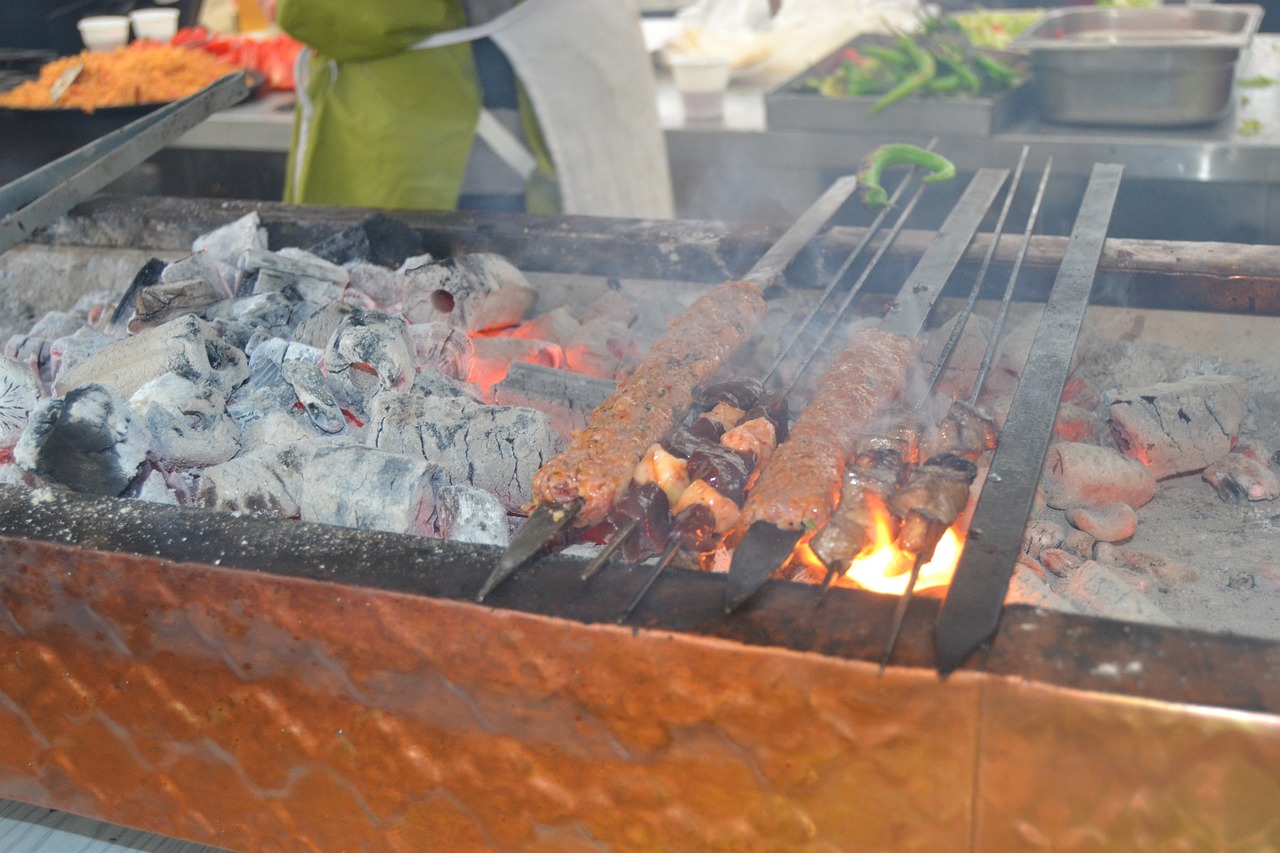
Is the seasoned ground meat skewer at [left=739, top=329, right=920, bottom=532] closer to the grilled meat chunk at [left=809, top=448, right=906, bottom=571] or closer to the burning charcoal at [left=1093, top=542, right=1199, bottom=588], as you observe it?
the grilled meat chunk at [left=809, top=448, right=906, bottom=571]

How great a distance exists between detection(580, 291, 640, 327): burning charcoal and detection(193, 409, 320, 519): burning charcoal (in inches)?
42.1

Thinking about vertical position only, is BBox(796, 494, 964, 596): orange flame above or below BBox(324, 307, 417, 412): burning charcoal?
below

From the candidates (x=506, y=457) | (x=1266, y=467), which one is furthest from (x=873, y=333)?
(x=1266, y=467)

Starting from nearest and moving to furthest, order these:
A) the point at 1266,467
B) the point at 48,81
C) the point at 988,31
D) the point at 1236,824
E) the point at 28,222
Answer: the point at 1236,824, the point at 1266,467, the point at 28,222, the point at 48,81, the point at 988,31

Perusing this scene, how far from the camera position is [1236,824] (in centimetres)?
124

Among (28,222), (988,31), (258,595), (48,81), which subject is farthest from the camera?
(988,31)

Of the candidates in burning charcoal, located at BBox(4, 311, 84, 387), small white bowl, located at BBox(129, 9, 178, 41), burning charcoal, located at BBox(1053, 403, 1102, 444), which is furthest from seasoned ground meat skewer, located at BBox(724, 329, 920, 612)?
small white bowl, located at BBox(129, 9, 178, 41)

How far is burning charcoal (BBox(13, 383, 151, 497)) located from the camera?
76.6 inches

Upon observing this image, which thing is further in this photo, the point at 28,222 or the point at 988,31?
the point at 988,31

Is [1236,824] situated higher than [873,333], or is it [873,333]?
[873,333]

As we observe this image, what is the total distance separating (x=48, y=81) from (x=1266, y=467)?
539cm

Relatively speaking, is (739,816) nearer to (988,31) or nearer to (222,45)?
(988,31)

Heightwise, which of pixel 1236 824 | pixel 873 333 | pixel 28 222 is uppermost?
pixel 28 222

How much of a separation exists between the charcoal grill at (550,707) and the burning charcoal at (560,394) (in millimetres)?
767
